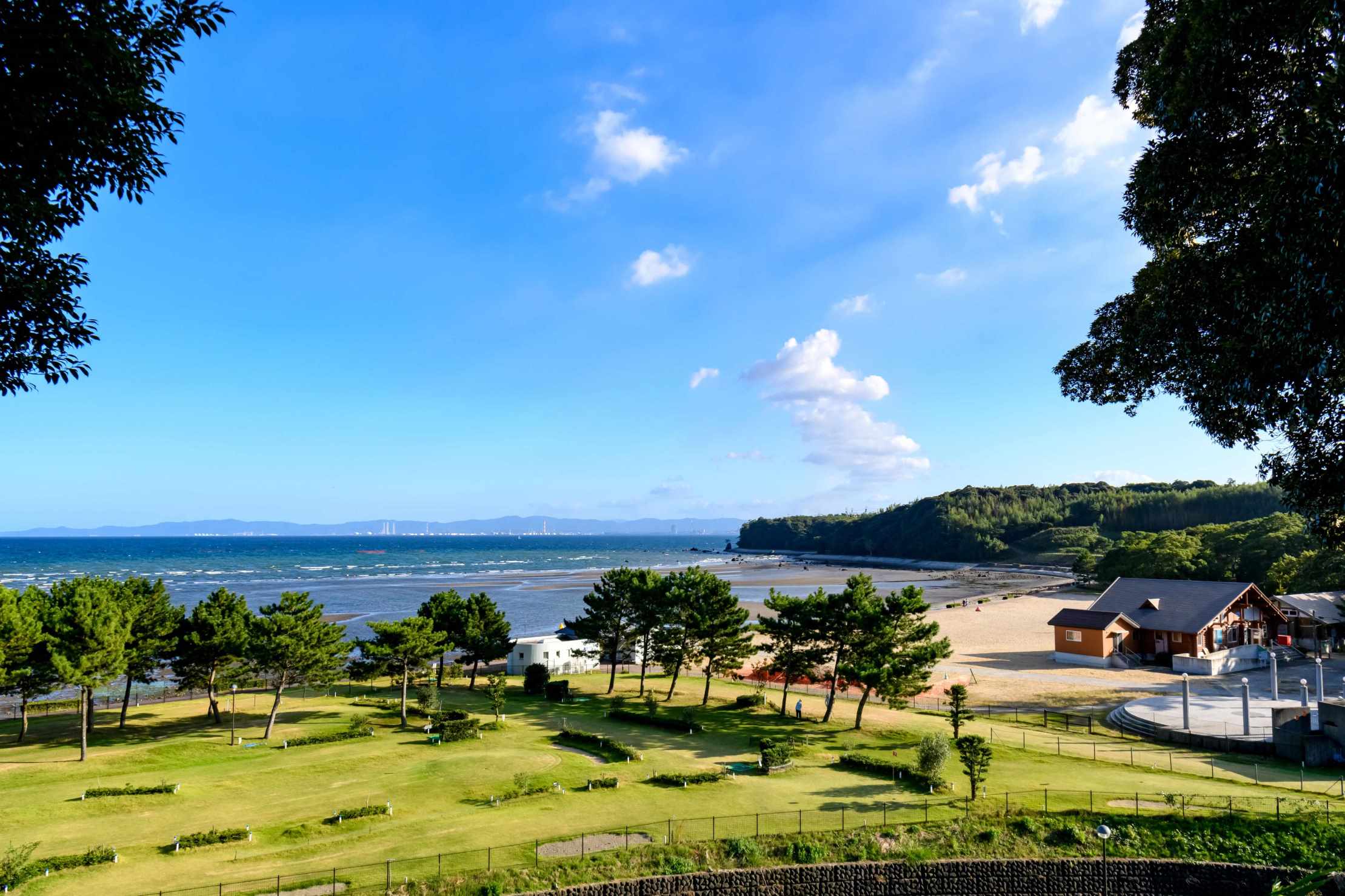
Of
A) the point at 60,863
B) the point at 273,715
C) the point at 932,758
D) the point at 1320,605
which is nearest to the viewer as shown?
the point at 60,863

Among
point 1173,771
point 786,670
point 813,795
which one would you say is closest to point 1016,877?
point 813,795

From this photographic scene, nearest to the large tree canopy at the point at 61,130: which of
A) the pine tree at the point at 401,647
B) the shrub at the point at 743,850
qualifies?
the shrub at the point at 743,850

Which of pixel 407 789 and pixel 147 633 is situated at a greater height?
pixel 147 633

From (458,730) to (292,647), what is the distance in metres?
9.62

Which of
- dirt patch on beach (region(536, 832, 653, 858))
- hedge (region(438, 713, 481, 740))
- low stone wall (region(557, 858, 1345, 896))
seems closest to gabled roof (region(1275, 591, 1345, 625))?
low stone wall (region(557, 858, 1345, 896))

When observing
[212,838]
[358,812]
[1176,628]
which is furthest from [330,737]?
[1176,628]

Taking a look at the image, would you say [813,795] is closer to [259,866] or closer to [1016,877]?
[1016,877]

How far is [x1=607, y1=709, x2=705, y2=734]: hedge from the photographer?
36.0 metres

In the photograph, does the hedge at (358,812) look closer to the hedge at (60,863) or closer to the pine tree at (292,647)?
the hedge at (60,863)

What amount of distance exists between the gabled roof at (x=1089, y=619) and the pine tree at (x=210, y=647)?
182 ft

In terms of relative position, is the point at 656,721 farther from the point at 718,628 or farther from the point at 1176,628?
the point at 1176,628

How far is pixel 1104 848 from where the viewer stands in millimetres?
22188

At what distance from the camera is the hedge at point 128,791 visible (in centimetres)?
2586

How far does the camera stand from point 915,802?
2492cm
